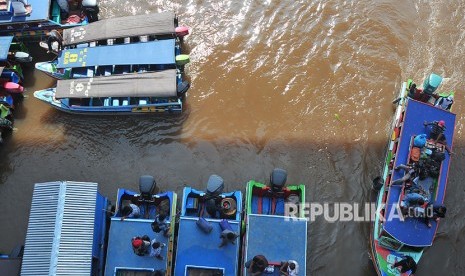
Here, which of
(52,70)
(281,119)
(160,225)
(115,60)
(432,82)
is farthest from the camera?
(52,70)

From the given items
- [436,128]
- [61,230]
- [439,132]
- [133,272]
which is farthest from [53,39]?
[439,132]

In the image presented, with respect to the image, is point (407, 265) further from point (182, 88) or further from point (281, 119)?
point (182, 88)

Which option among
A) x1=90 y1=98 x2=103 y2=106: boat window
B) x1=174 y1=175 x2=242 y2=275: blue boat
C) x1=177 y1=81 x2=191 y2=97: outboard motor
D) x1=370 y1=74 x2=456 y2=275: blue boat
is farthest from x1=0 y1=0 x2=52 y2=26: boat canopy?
x1=370 y1=74 x2=456 y2=275: blue boat

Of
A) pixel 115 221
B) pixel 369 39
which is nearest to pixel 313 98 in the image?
pixel 369 39

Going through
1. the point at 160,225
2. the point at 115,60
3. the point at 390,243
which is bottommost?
the point at 390,243

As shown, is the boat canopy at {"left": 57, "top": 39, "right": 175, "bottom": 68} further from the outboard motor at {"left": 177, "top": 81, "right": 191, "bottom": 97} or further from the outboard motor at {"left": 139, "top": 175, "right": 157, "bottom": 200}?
the outboard motor at {"left": 139, "top": 175, "right": 157, "bottom": 200}
